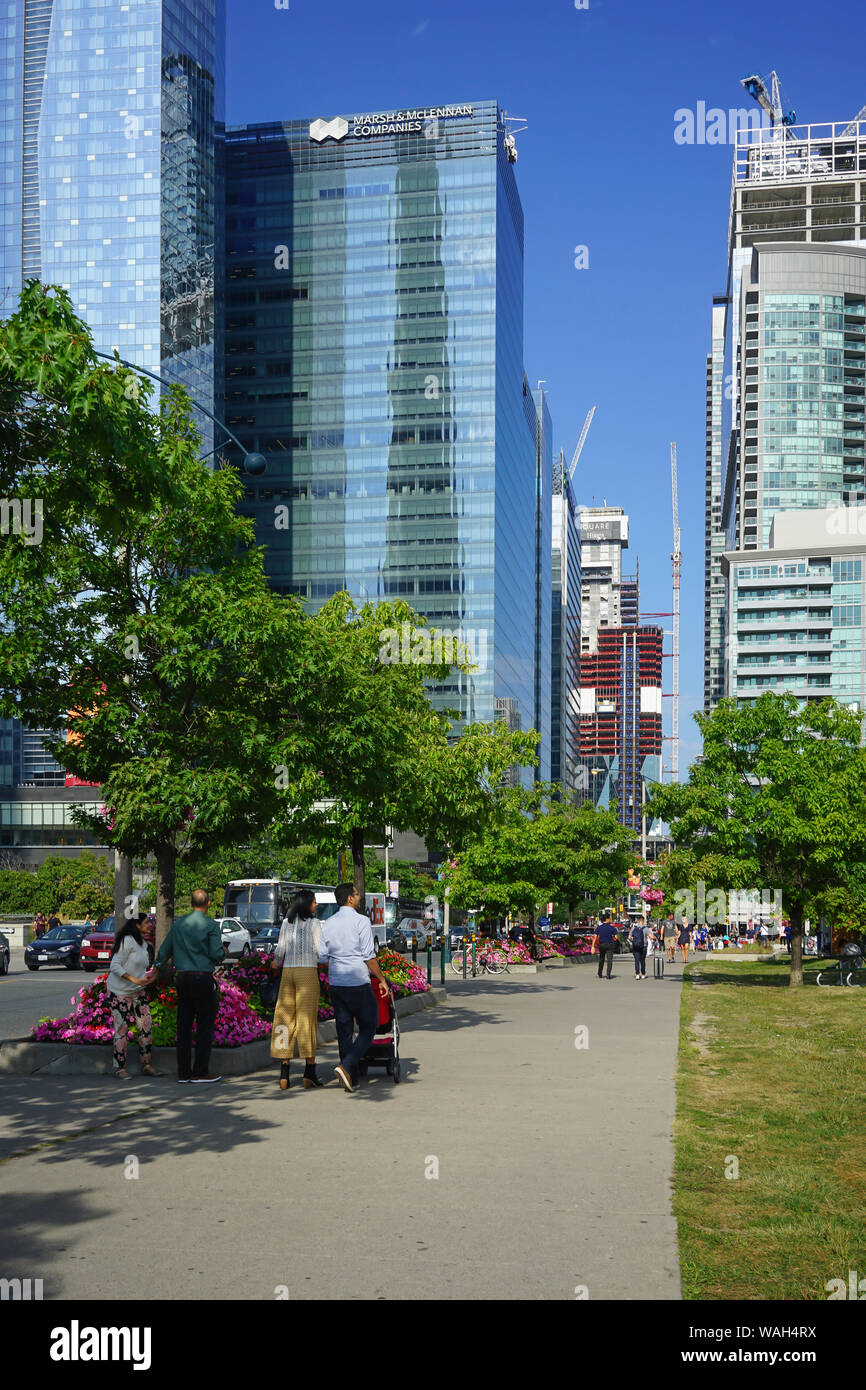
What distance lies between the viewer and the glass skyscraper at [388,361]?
13912 centimetres

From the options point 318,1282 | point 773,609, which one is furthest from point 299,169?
point 318,1282

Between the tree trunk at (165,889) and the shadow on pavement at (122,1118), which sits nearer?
the shadow on pavement at (122,1118)

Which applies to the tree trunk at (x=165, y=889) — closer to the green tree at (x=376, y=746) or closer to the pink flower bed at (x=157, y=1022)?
the pink flower bed at (x=157, y=1022)

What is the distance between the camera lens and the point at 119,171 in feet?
433

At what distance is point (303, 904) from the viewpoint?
526 inches

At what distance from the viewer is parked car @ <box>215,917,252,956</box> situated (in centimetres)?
4088

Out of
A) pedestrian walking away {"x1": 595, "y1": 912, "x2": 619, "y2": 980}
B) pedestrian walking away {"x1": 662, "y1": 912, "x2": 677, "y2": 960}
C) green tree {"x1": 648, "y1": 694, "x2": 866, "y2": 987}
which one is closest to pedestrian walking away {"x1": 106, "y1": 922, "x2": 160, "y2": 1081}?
green tree {"x1": 648, "y1": 694, "x2": 866, "y2": 987}

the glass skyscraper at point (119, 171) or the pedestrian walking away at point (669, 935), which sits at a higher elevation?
the glass skyscraper at point (119, 171)

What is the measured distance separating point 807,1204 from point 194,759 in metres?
9.69

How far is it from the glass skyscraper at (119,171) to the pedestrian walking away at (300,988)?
398 feet

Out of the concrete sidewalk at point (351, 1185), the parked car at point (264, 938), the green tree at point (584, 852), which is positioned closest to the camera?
the concrete sidewalk at point (351, 1185)

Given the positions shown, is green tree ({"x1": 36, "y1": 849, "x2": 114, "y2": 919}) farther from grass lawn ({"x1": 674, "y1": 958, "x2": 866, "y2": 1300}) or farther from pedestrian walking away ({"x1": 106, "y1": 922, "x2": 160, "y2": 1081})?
pedestrian walking away ({"x1": 106, "y1": 922, "x2": 160, "y2": 1081})

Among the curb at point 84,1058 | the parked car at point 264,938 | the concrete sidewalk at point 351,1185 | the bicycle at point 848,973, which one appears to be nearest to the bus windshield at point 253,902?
the parked car at point 264,938
